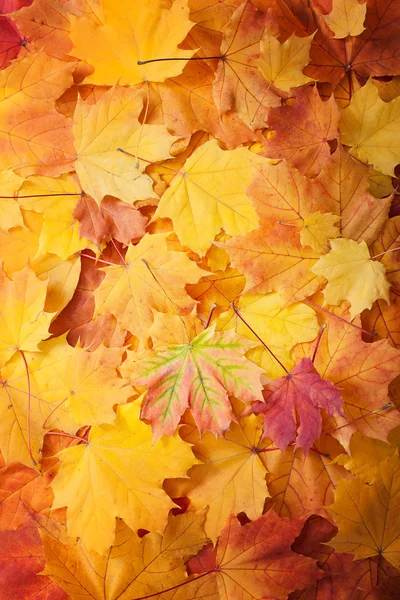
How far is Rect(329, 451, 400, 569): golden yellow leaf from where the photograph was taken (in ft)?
2.87

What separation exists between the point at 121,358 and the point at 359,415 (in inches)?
17.1

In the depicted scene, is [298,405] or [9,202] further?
[9,202]

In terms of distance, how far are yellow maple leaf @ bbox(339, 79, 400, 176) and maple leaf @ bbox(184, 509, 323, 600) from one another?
25.7 inches

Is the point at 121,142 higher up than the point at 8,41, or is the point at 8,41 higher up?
the point at 8,41

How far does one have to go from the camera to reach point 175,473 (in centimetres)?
92

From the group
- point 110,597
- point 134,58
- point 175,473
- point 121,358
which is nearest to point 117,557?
point 110,597

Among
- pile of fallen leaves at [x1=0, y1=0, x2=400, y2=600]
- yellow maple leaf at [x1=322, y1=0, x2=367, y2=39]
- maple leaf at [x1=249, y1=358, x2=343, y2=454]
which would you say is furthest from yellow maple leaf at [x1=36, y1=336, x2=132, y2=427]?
yellow maple leaf at [x1=322, y1=0, x2=367, y2=39]

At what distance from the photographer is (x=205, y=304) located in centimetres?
99

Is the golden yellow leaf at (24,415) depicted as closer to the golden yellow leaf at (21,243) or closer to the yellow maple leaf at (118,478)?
the yellow maple leaf at (118,478)

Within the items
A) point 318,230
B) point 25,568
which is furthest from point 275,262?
point 25,568

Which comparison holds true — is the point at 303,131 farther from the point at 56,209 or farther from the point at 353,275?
the point at 56,209

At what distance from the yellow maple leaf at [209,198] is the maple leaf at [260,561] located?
1.63 feet

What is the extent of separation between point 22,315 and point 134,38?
54 cm

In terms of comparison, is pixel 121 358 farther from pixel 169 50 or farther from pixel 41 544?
pixel 169 50
